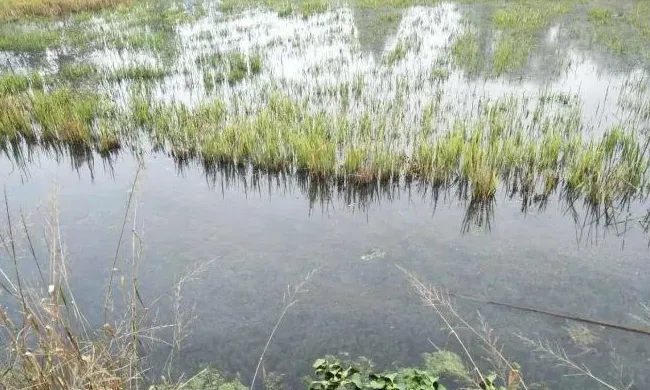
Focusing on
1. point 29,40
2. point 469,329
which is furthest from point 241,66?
point 469,329

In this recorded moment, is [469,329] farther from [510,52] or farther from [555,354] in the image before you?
[510,52]

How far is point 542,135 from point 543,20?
643 centimetres

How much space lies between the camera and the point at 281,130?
17.6 ft

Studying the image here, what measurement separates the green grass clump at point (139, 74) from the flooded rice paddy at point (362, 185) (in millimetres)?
34

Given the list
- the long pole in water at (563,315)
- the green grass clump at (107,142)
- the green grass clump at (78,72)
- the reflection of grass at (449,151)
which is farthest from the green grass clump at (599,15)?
the green grass clump at (78,72)

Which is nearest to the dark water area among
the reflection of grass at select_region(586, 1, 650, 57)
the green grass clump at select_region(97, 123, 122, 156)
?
the green grass clump at select_region(97, 123, 122, 156)

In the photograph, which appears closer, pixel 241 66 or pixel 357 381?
pixel 357 381

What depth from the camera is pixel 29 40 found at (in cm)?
1093

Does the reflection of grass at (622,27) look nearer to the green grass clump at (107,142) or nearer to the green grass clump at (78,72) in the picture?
the green grass clump at (107,142)

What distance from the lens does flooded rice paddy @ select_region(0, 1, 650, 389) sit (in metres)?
3.21

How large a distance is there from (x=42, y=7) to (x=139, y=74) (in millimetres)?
8425

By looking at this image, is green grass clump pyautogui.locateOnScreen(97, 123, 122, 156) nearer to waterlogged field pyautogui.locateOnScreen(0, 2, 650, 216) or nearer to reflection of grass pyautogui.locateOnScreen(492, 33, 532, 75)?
waterlogged field pyautogui.locateOnScreen(0, 2, 650, 216)

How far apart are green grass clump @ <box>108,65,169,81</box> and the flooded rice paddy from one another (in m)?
0.03

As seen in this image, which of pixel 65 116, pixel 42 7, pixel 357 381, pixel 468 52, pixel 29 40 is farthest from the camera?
pixel 42 7
